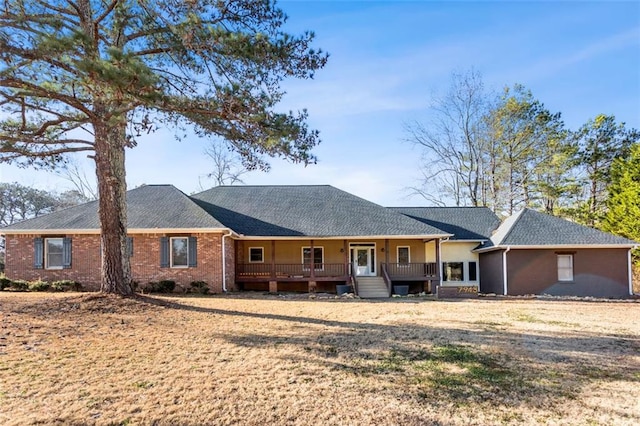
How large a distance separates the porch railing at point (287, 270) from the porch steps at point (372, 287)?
37.6 inches

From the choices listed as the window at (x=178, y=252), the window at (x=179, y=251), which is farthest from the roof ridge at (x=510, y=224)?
the window at (x=179, y=251)

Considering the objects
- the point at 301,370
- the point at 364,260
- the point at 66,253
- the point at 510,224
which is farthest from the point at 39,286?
the point at 510,224

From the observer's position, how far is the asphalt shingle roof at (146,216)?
54.3ft

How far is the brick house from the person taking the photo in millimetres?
16516

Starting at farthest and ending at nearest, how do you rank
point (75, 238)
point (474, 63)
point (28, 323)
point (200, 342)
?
point (474, 63)
point (75, 238)
point (28, 323)
point (200, 342)

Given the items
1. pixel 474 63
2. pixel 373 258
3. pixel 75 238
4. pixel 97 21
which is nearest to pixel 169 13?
pixel 97 21

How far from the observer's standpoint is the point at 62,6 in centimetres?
956

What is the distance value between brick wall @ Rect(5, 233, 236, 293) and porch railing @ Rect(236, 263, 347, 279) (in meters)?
2.75

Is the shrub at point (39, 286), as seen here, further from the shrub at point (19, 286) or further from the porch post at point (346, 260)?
the porch post at point (346, 260)

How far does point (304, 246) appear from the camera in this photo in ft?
67.9

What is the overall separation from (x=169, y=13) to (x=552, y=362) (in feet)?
32.3

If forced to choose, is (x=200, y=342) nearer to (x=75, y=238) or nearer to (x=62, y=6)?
(x=62, y=6)

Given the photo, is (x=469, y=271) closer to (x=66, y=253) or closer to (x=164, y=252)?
(x=164, y=252)

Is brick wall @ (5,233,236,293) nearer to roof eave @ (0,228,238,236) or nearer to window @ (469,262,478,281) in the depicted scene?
roof eave @ (0,228,238,236)
